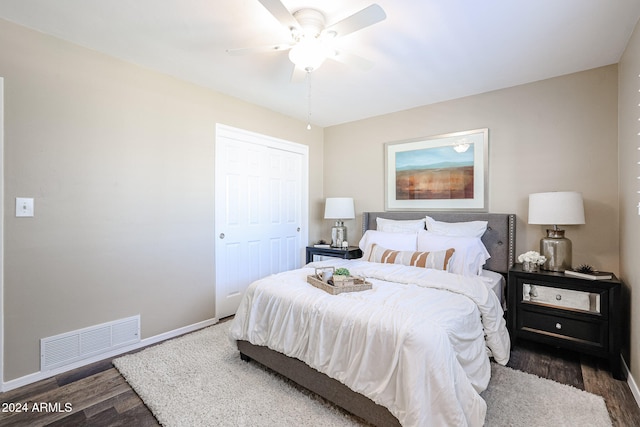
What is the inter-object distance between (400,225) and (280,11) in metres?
2.54

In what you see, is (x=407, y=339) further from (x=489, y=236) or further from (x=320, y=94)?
(x=320, y=94)

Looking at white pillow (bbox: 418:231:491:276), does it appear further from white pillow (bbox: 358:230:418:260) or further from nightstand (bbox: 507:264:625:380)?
nightstand (bbox: 507:264:625:380)

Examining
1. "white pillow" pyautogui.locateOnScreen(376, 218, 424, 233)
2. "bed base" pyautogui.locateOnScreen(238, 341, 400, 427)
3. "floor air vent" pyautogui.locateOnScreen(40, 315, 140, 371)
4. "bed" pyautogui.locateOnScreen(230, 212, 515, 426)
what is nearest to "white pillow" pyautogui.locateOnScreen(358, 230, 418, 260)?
"white pillow" pyautogui.locateOnScreen(376, 218, 424, 233)

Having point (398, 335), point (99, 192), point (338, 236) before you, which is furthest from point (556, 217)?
point (99, 192)

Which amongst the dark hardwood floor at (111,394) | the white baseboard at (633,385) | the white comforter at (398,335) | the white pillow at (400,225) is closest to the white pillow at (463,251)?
the white comforter at (398,335)

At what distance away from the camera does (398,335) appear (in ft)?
4.87

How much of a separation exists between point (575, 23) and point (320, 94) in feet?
7.02

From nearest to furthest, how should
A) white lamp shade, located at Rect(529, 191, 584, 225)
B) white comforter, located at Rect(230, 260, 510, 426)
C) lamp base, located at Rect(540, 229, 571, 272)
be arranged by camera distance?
white comforter, located at Rect(230, 260, 510, 426) → white lamp shade, located at Rect(529, 191, 584, 225) → lamp base, located at Rect(540, 229, 571, 272)

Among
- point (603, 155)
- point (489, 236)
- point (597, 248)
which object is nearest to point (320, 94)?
point (489, 236)

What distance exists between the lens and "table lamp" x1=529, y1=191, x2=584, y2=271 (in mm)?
2441

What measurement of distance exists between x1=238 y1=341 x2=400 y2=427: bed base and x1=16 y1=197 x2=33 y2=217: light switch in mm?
1788

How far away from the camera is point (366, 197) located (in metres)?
4.18

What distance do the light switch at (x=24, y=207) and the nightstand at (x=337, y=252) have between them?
2.79 meters

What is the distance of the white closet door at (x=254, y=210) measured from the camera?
335 centimetres
